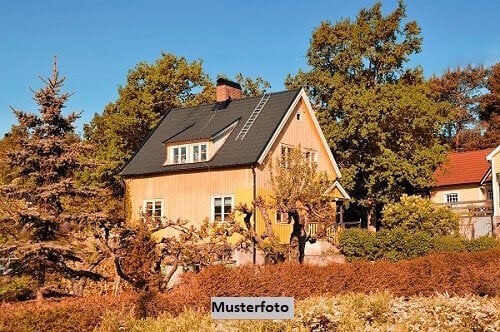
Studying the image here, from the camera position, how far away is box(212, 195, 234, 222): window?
30156 mm

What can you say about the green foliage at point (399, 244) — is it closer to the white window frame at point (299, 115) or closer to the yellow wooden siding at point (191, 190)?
the yellow wooden siding at point (191, 190)

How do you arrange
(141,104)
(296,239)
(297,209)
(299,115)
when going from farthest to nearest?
(141,104)
(299,115)
(297,209)
(296,239)

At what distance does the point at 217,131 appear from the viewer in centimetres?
3186

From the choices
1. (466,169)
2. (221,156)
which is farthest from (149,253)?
(466,169)

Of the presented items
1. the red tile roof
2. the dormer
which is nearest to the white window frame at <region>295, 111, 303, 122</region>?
the dormer

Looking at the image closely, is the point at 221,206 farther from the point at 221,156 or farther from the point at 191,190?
the point at 221,156

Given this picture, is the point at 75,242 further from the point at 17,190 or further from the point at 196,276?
the point at 196,276

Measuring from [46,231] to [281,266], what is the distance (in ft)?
21.7

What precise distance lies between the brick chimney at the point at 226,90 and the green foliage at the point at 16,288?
20261 millimetres

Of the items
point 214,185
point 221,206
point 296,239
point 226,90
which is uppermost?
point 226,90

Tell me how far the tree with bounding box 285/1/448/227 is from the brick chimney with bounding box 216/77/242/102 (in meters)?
4.25

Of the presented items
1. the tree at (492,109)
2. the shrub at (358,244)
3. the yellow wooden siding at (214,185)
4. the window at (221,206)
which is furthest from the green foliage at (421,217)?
the tree at (492,109)

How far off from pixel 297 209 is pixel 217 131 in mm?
11919

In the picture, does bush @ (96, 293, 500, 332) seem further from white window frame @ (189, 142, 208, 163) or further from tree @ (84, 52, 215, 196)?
tree @ (84, 52, 215, 196)
